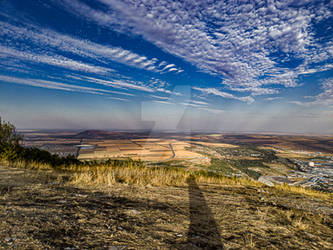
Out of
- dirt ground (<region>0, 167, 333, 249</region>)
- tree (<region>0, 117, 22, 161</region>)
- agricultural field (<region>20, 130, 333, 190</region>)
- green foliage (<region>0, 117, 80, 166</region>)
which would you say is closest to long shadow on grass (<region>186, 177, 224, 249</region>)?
dirt ground (<region>0, 167, 333, 249</region>)

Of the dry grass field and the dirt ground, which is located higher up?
the dirt ground

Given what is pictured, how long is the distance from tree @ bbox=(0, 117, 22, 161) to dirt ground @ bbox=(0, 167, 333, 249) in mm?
7271

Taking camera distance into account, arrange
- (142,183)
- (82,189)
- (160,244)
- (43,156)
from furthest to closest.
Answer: (43,156) → (142,183) → (82,189) → (160,244)

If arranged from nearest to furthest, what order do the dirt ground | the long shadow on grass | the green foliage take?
the dirt ground → the long shadow on grass → the green foliage

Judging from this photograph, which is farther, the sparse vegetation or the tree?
the tree

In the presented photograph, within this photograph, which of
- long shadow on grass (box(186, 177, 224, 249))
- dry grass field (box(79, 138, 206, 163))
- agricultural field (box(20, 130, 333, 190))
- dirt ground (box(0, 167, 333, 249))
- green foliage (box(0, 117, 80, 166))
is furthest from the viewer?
agricultural field (box(20, 130, 333, 190))

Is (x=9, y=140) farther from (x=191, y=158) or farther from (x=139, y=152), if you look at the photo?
(x=191, y=158)

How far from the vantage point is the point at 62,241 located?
81.6 inches

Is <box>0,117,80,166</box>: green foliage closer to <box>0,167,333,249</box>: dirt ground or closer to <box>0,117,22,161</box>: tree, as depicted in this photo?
<box>0,117,22,161</box>: tree

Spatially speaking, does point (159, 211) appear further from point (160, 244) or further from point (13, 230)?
point (13, 230)

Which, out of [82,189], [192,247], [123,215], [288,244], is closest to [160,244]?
[192,247]

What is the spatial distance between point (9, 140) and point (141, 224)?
491 inches

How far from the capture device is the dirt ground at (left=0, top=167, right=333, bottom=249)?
220 centimetres

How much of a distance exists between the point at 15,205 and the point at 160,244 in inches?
110
